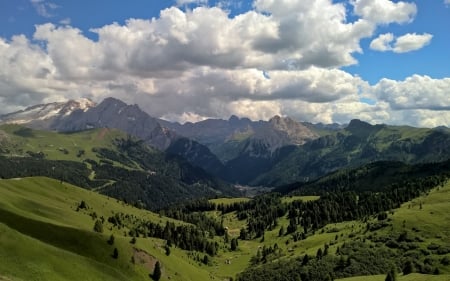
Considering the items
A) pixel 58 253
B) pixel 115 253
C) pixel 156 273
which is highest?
pixel 58 253

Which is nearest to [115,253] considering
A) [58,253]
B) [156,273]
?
[156,273]

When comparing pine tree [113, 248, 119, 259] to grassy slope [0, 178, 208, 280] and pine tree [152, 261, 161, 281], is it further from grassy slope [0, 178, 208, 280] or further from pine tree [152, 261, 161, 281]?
pine tree [152, 261, 161, 281]

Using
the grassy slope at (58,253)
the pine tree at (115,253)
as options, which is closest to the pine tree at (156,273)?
the grassy slope at (58,253)

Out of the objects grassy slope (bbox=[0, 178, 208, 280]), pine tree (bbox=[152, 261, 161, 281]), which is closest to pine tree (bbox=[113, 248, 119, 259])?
grassy slope (bbox=[0, 178, 208, 280])

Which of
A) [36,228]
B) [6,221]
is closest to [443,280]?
[36,228]

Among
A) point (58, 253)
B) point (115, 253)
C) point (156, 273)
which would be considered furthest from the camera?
point (156, 273)

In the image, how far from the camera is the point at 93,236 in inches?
5655

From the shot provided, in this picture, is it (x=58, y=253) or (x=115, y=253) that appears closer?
(x=58, y=253)

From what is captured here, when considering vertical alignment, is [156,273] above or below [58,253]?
below

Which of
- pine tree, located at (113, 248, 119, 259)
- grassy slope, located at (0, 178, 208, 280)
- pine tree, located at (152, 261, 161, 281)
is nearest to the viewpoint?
grassy slope, located at (0, 178, 208, 280)

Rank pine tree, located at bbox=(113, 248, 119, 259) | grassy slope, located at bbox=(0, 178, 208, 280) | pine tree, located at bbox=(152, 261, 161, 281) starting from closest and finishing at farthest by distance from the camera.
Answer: grassy slope, located at bbox=(0, 178, 208, 280), pine tree, located at bbox=(113, 248, 119, 259), pine tree, located at bbox=(152, 261, 161, 281)

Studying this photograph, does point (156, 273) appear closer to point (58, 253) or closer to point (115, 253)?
point (115, 253)

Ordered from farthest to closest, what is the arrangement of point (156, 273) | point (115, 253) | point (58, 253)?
point (156, 273), point (115, 253), point (58, 253)

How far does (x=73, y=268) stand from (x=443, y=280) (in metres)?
89.7
